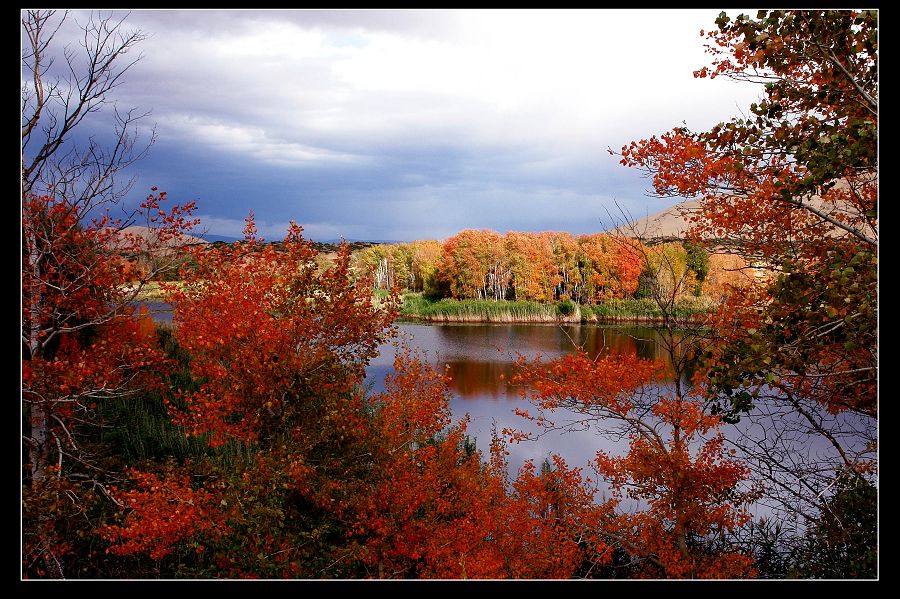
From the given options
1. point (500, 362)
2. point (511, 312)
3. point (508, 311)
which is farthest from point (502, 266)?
point (500, 362)

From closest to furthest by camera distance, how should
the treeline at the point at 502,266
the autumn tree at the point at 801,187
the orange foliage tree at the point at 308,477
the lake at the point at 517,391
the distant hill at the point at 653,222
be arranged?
the autumn tree at the point at 801,187 → the orange foliage tree at the point at 308,477 → the distant hill at the point at 653,222 → the lake at the point at 517,391 → the treeline at the point at 502,266

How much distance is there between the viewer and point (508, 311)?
22.3 m

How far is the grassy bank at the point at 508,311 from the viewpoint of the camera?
1914 centimetres

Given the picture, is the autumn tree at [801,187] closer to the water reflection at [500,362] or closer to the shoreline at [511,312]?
the water reflection at [500,362]

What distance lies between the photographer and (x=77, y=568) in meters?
6.91

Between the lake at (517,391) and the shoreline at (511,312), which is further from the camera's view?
the shoreline at (511,312)

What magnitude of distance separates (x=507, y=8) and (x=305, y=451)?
6.30 meters

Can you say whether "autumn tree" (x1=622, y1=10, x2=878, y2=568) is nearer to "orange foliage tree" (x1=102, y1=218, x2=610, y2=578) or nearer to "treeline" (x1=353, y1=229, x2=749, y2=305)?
"orange foliage tree" (x1=102, y1=218, x2=610, y2=578)

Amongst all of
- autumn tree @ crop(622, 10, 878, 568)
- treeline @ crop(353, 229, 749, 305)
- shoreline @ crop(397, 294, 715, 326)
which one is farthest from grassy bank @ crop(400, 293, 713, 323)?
autumn tree @ crop(622, 10, 878, 568)

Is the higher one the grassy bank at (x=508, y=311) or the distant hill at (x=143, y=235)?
the distant hill at (x=143, y=235)

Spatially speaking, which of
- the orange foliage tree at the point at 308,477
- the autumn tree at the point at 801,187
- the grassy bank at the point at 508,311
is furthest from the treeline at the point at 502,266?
the autumn tree at the point at 801,187

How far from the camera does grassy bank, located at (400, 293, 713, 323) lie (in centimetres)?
1914

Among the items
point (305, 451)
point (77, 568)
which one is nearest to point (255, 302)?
point (305, 451)
